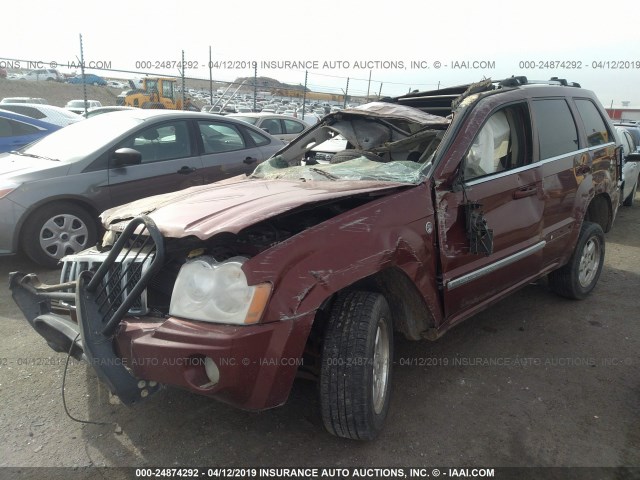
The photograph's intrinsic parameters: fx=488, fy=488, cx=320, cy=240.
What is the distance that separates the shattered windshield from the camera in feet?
10.2

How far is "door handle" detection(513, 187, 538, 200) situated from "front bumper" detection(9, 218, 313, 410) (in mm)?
1904

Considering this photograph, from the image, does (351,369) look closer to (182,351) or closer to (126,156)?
(182,351)

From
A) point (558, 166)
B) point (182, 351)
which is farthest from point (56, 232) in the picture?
point (558, 166)

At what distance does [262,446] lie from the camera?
2443 mm

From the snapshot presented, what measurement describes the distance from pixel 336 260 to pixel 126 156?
3.33m

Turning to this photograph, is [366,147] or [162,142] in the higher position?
[162,142]

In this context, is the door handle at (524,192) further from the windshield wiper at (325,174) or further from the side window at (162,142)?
the side window at (162,142)

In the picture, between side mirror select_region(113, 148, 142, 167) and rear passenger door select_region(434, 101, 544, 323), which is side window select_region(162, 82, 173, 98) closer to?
side mirror select_region(113, 148, 142, 167)

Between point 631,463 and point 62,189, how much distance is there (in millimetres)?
4892

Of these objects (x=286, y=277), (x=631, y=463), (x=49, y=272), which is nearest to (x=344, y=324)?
(x=286, y=277)

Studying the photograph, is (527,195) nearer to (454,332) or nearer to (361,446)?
(454,332)

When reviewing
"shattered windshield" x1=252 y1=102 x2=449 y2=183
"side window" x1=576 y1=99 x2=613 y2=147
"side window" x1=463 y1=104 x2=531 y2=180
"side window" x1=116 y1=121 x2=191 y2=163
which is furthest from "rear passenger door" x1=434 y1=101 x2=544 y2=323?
"side window" x1=116 y1=121 x2=191 y2=163

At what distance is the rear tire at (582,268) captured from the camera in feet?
13.8

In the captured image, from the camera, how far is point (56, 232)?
4.76 m
